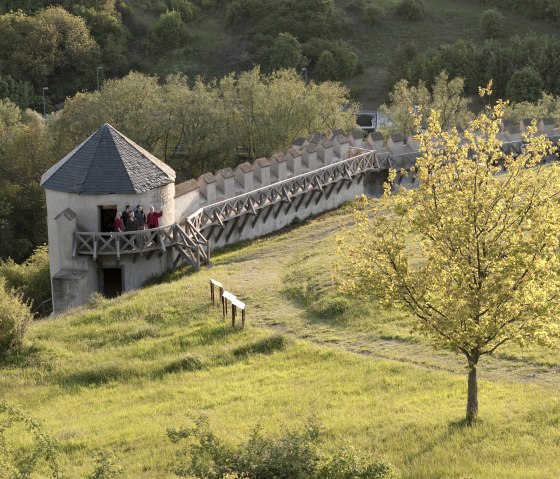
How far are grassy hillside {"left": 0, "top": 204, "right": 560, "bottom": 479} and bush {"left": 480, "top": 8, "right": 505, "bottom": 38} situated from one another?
71385 mm

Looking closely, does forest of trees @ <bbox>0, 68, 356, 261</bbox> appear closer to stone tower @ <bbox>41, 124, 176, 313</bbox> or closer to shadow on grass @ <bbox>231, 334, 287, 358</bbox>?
stone tower @ <bbox>41, 124, 176, 313</bbox>

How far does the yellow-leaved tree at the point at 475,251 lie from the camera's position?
16.2 metres

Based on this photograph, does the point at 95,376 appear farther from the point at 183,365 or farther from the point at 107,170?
the point at 107,170

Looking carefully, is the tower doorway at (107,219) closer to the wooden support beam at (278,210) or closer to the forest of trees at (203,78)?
the wooden support beam at (278,210)

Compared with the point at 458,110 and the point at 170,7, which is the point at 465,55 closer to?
the point at 458,110

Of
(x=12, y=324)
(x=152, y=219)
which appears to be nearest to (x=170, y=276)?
(x=152, y=219)

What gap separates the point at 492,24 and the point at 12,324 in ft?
262

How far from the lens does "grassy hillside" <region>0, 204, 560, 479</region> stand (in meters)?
16.9

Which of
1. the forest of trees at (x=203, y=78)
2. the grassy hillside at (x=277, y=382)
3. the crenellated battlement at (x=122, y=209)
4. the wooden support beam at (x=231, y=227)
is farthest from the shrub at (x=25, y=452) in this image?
the forest of trees at (x=203, y=78)

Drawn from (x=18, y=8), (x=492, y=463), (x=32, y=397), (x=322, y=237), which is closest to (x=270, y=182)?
(x=322, y=237)

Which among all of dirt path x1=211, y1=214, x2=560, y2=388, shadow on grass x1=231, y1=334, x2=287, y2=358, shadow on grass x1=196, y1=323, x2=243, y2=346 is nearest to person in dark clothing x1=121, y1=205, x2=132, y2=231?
dirt path x1=211, y1=214, x2=560, y2=388

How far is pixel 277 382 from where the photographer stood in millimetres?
21375

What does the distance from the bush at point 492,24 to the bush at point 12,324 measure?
7889 cm

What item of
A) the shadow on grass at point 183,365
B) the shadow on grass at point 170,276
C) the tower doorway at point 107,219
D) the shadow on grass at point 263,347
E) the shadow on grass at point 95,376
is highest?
the tower doorway at point 107,219
